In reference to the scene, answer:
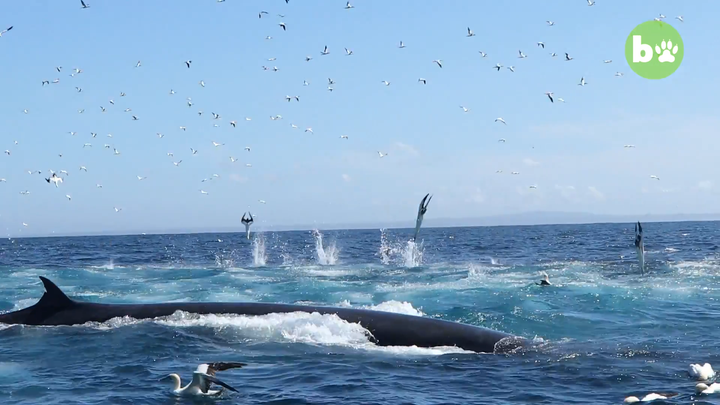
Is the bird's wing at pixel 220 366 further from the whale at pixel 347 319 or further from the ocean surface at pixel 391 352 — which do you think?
the whale at pixel 347 319

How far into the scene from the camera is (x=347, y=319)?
16922 mm

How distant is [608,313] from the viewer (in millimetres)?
22938

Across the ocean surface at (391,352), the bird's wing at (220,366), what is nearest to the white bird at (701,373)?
the ocean surface at (391,352)

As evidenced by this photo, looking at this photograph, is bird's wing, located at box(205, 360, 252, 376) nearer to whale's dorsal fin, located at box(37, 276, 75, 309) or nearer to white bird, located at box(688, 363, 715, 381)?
white bird, located at box(688, 363, 715, 381)

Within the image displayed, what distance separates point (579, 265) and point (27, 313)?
29825 millimetres

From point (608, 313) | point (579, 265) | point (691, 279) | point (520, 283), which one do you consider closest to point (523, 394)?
point (608, 313)

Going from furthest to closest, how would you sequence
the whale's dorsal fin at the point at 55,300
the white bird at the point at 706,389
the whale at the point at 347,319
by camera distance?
the whale's dorsal fin at the point at 55,300 → the whale at the point at 347,319 → the white bird at the point at 706,389

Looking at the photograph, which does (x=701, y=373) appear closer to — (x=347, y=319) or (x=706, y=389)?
(x=706, y=389)

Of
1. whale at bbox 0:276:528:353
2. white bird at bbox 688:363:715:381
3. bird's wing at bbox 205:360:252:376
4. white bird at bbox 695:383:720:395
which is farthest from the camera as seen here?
whale at bbox 0:276:528:353

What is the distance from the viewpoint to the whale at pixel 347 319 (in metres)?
15.6

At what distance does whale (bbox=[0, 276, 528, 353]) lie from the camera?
15641 millimetres

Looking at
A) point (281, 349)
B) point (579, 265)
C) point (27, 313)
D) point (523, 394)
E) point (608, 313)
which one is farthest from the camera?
point (579, 265)

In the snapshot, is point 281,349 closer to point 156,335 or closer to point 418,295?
point 156,335

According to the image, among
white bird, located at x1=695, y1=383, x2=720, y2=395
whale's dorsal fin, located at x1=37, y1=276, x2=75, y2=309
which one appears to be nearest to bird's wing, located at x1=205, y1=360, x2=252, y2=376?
white bird, located at x1=695, y1=383, x2=720, y2=395
